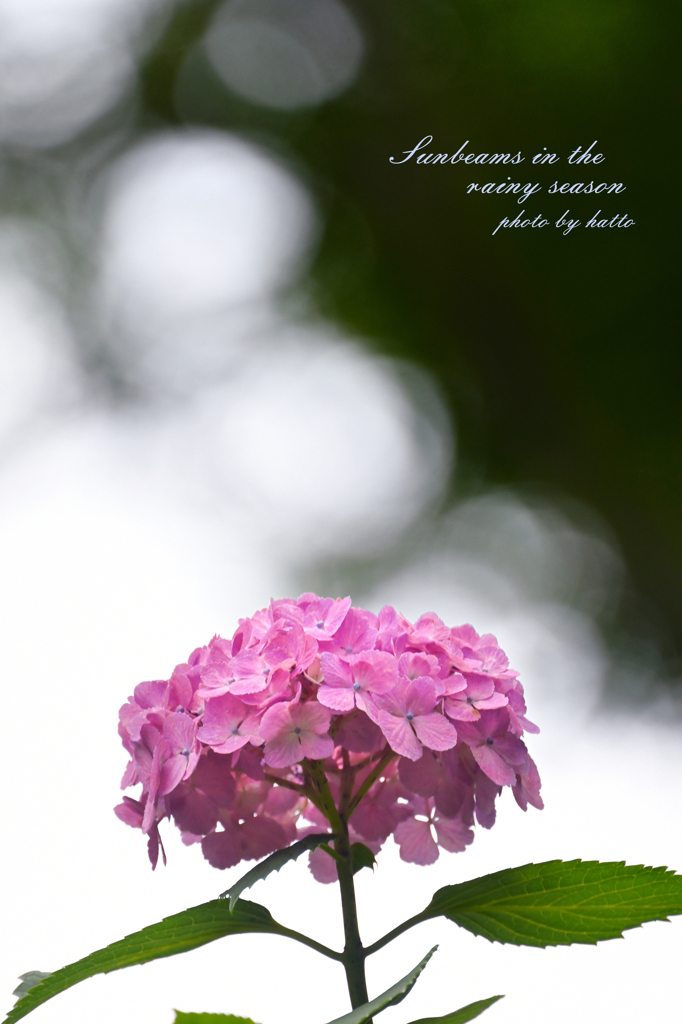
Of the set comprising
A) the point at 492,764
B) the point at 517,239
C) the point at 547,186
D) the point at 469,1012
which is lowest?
the point at 469,1012

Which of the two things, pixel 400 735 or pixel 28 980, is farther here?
pixel 28 980

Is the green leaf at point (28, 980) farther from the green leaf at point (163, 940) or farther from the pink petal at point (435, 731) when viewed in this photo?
the pink petal at point (435, 731)

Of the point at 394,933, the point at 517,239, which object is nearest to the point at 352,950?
the point at 394,933

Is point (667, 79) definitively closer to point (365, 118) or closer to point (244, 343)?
point (365, 118)

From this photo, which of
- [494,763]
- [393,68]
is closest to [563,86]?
[393,68]

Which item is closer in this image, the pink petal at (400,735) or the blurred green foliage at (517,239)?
the pink petal at (400,735)

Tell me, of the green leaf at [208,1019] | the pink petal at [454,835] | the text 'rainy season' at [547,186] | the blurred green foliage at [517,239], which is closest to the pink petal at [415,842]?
the pink petal at [454,835]

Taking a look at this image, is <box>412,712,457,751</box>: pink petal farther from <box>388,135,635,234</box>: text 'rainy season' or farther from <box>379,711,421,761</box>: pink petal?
<box>388,135,635,234</box>: text 'rainy season'

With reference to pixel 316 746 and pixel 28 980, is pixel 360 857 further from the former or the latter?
pixel 28 980
